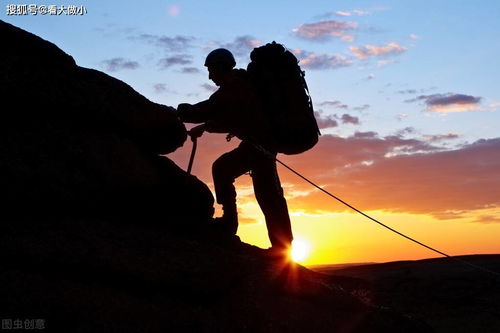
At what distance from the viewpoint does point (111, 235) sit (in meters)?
7.12

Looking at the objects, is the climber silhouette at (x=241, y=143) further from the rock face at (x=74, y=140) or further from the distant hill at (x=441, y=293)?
the distant hill at (x=441, y=293)

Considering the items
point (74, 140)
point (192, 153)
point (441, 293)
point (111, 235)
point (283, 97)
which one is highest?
point (283, 97)

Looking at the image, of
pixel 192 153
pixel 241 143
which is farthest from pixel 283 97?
pixel 192 153

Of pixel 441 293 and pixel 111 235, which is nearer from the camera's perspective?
Answer: pixel 111 235

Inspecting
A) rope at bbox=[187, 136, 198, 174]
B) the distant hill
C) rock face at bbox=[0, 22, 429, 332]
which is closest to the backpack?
rope at bbox=[187, 136, 198, 174]

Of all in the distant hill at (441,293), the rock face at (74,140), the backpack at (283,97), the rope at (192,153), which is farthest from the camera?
the distant hill at (441,293)

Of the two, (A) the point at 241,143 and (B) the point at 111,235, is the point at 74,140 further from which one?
(A) the point at 241,143

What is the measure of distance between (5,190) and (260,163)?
446 centimetres

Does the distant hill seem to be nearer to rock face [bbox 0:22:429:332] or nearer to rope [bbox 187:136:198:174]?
rope [bbox 187:136:198:174]

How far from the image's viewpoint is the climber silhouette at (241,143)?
9531mm

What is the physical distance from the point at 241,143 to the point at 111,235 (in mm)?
3503

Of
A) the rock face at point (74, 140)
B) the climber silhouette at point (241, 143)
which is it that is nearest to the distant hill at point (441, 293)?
the climber silhouette at point (241, 143)

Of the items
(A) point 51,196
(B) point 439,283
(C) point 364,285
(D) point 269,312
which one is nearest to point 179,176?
(A) point 51,196

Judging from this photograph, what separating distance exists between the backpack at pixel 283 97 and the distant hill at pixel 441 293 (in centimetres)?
379
